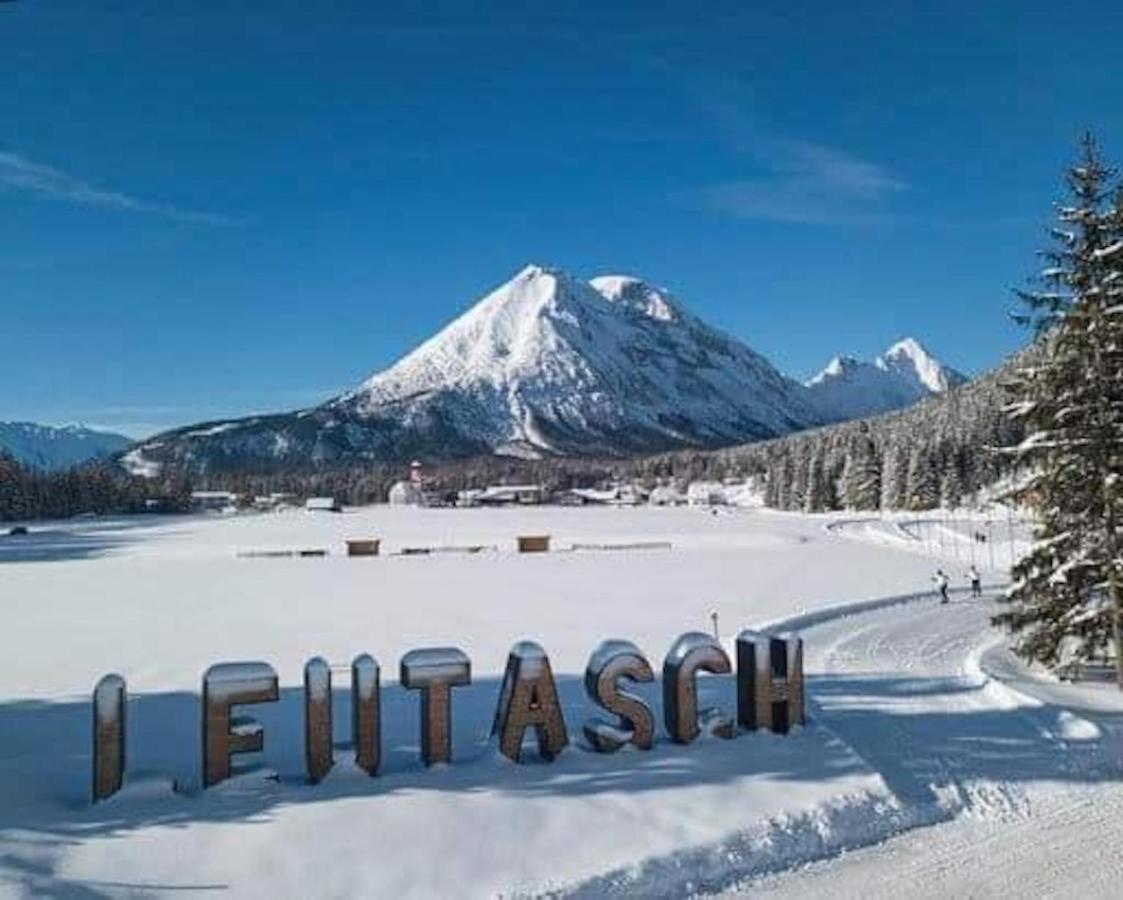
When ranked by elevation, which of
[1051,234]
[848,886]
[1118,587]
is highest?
[1051,234]

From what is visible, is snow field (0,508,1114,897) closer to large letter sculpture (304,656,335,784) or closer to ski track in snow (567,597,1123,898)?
ski track in snow (567,597,1123,898)

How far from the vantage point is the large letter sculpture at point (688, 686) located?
1452 cm

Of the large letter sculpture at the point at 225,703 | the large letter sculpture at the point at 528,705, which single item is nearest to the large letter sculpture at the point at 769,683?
the large letter sculpture at the point at 528,705

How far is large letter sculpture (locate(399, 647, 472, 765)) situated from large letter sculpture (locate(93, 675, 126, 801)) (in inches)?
133

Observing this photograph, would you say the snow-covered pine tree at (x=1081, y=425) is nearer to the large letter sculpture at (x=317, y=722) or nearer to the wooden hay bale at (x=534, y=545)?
the large letter sculpture at (x=317, y=722)

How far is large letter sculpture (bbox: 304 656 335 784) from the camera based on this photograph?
41.1 feet

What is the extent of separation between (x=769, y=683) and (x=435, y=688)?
512 centimetres

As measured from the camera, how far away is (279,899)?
31.9 ft

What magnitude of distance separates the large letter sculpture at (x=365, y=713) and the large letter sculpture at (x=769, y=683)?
5570 millimetres

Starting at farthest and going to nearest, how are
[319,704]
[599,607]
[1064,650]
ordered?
1. [599,607]
2. [1064,650]
3. [319,704]

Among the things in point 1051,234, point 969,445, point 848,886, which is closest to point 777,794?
point 848,886

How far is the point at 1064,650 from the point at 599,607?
13330mm

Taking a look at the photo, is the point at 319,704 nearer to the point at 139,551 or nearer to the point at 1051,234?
the point at 1051,234

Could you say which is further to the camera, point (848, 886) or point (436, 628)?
point (436, 628)
